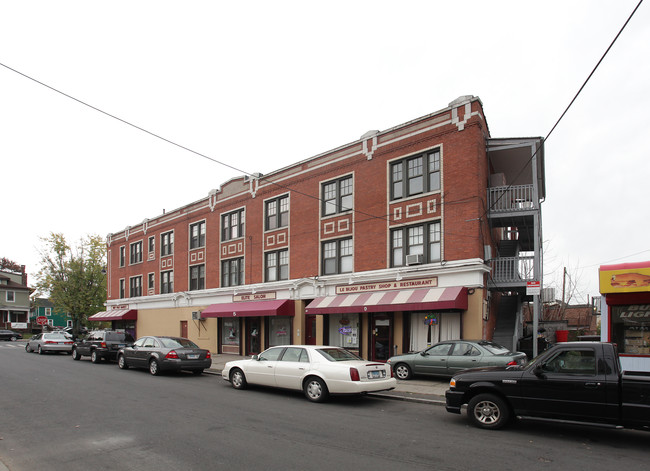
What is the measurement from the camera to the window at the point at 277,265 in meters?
24.3

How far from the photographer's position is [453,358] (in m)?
14.1

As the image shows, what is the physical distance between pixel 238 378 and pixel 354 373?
4.06m

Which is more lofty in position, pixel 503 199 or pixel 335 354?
Answer: pixel 503 199

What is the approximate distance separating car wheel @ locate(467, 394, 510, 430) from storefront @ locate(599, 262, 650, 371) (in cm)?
530

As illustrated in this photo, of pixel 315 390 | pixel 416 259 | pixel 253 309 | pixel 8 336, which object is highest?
pixel 416 259

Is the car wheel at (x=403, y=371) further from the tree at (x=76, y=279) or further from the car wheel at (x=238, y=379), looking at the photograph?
the tree at (x=76, y=279)

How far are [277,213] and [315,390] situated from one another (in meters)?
14.4

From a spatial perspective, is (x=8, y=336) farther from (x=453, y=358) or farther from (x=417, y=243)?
(x=453, y=358)

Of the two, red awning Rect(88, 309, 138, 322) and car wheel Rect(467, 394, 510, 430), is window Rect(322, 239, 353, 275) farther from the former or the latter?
red awning Rect(88, 309, 138, 322)

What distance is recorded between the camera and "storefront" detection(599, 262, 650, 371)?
11719 millimetres

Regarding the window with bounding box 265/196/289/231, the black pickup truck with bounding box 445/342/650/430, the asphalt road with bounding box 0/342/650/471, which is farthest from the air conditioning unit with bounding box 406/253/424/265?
the black pickup truck with bounding box 445/342/650/430

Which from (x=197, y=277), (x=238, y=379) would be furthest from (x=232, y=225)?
Result: (x=238, y=379)

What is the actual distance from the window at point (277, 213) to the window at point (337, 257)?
3.32m

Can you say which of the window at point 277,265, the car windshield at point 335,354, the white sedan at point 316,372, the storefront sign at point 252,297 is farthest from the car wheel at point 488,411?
the storefront sign at point 252,297
